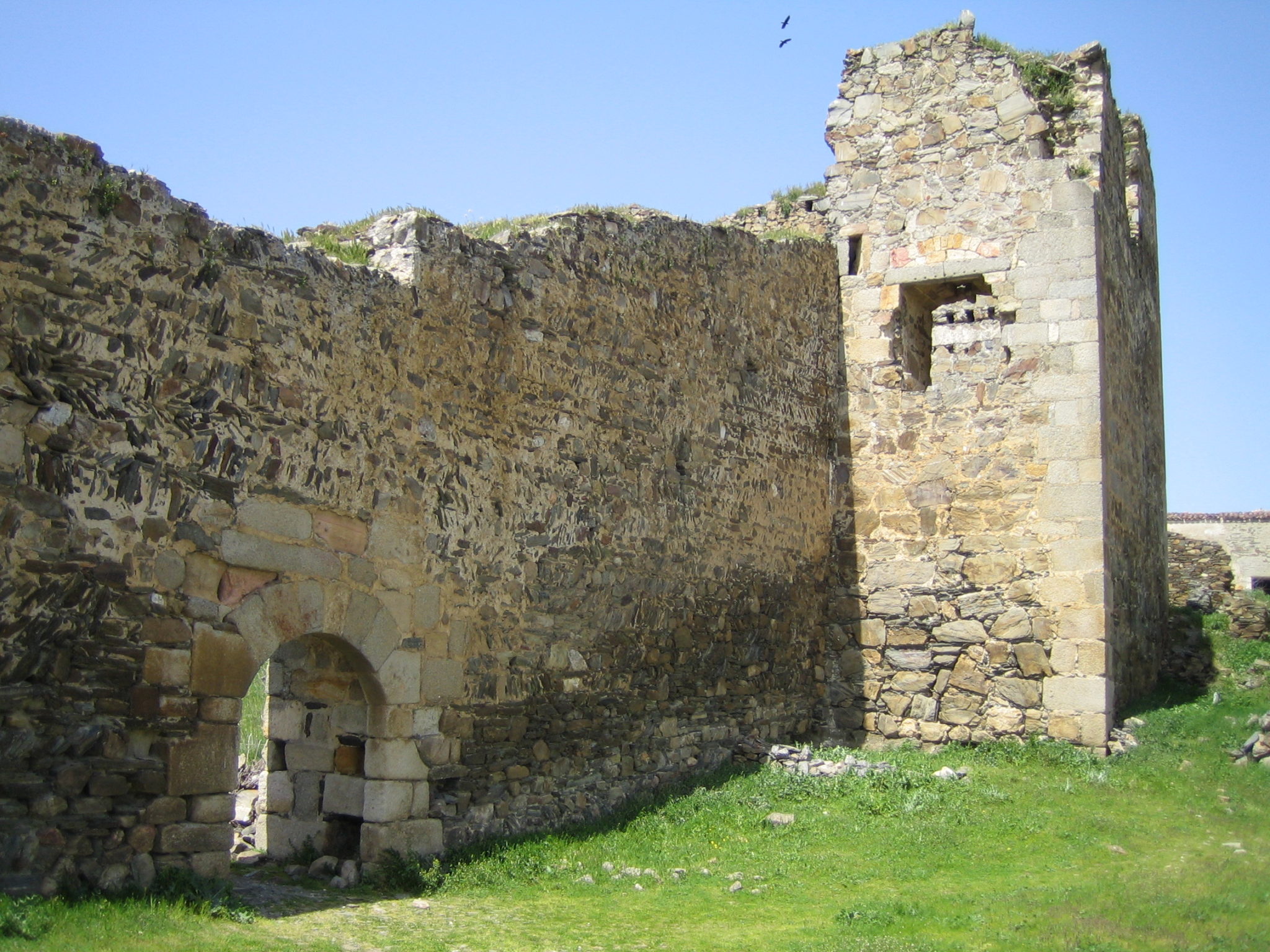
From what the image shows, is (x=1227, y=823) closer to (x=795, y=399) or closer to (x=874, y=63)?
(x=795, y=399)

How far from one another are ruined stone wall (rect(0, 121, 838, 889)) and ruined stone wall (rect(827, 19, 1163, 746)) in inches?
29.9

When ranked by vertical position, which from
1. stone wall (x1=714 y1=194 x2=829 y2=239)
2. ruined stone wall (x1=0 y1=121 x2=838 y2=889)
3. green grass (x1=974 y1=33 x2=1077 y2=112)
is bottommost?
ruined stone wall (x1=0 y1=121 x2=838 y2=889)

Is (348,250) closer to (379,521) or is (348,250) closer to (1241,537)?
(379,521)

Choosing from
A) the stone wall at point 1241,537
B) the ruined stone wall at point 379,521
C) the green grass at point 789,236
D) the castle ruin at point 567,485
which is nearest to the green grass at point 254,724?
the ruined stone wall at point 379,521

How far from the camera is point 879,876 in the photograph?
7.83 metres

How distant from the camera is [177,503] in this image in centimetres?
653

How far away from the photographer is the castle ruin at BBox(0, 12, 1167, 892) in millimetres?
6145

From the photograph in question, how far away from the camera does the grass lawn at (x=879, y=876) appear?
6.24m

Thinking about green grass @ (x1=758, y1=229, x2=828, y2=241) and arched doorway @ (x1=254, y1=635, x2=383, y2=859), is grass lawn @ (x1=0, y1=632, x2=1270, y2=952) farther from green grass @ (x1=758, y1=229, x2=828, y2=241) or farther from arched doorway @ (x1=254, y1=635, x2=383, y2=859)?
green grass @ (x1=758, y1=229, x2=828, y2=241)

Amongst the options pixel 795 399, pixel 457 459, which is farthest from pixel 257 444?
pixel 795 399

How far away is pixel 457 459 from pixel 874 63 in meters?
7.20

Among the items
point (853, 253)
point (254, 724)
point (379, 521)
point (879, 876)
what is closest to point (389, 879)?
point (379, 521)

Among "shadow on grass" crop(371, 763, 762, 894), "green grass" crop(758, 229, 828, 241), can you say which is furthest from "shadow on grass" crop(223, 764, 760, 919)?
"green grass" crop(758, 229, 828, 241)

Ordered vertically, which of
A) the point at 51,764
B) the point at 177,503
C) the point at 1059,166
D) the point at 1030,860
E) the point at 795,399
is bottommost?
the point at 1030,860
